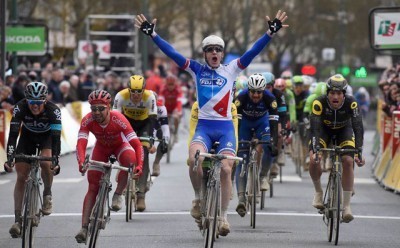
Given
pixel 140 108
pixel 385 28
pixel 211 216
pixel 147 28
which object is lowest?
pixel 211 216

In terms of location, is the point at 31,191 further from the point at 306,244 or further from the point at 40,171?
the point at 306,244

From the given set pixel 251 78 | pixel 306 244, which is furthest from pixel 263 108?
pixel 306 244

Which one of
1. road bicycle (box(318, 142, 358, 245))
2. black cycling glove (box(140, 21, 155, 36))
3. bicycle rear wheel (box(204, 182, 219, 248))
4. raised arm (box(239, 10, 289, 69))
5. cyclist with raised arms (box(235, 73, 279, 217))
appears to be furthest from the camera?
cyclist with raised arms (box(235, 73, 279, 217))

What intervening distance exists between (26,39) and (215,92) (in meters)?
17.1

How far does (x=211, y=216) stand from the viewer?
13664mm

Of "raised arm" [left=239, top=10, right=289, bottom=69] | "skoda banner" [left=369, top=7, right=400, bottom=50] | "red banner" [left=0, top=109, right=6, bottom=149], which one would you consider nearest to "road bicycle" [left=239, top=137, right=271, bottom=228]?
"raised arm" [left=239, top=10, right=289, bottom=69]

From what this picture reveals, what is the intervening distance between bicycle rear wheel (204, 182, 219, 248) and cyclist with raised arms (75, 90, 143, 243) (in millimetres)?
748

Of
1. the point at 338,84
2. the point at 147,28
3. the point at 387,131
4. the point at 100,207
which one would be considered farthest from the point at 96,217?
the point at 387,131

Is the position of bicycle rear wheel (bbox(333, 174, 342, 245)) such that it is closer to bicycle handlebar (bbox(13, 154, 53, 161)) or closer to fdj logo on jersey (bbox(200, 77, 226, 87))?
fdj logo on jersey (bbox(200, 77, 226, 87))

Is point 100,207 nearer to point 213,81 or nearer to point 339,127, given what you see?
point 213,81

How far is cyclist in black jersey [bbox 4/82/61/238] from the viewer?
580 inches

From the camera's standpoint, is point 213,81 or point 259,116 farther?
point 259,116

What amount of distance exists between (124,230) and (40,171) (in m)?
1.93

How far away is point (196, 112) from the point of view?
15.9m
